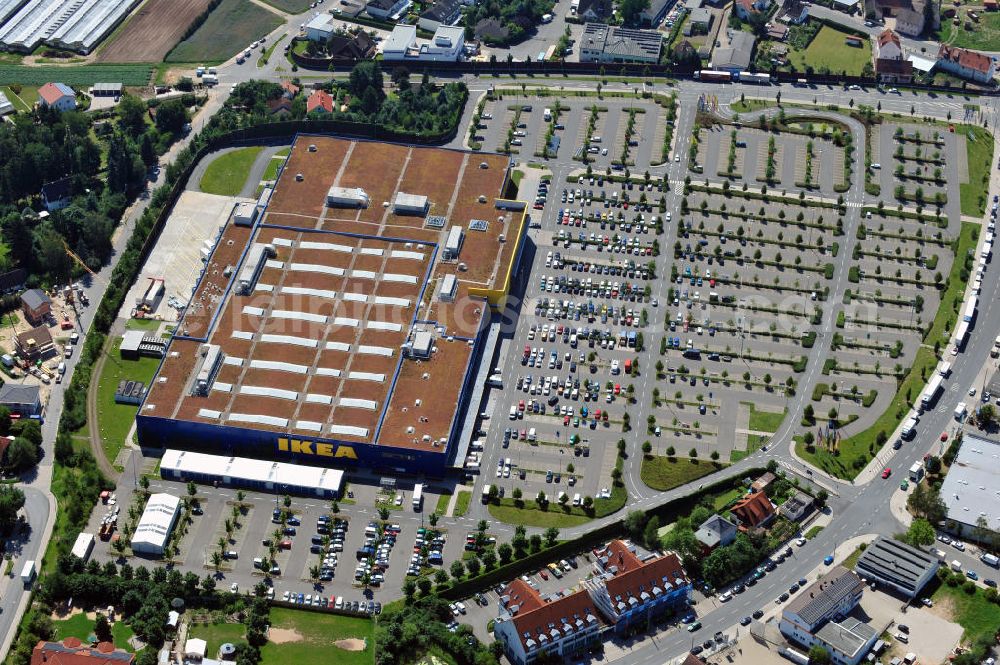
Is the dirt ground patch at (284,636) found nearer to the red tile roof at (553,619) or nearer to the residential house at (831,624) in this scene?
the red tile roof at (553,619)

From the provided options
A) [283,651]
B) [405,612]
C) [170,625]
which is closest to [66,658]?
[170,625]

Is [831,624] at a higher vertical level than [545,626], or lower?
higher

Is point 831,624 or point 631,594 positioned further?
point 631,594

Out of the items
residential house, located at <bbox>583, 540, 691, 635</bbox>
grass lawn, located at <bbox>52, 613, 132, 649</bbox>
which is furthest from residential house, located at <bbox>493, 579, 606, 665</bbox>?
grass lawn, located at <bbox>52, 613, 132, 649</bbox>

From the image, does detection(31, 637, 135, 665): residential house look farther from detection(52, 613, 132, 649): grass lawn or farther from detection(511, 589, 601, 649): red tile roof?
detection(511, 589, 601, 649): red tile roof

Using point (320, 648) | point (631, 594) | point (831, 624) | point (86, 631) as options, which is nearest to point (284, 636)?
point (320, 648)

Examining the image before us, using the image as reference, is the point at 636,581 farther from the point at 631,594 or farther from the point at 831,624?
the point at 831,624

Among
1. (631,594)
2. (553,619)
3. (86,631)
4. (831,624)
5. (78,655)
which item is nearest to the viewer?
(78,655)
